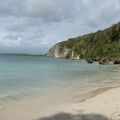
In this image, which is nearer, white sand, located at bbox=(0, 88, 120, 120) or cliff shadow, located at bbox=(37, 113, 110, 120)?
cliff shadow, located at bbox=(37, 113, 110, 120)

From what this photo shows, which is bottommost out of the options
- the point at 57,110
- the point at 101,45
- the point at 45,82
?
the point at 45,82

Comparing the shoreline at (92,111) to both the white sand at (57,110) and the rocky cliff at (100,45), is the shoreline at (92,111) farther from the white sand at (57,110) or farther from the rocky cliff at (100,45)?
the rocky cliff at (100,45)

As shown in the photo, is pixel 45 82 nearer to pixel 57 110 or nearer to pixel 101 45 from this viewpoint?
pixel 57 110

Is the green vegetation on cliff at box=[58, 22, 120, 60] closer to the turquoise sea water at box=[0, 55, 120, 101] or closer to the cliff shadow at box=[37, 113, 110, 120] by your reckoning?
the turquoise sea water at box=[0, 55, 120, 101]

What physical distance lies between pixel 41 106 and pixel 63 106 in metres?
1.52

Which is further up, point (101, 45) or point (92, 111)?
point (101, 45)

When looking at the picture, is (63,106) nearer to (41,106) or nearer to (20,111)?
(41,106)

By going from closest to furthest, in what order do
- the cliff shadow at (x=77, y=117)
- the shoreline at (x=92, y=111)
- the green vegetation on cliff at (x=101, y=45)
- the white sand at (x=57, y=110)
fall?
the cliff shadow at (x=77, y=117) < the shoreline at (x=92, y=111) < the white sand at (x=57, y=110) < the green vegetation on cliff at (x=101, y=45)

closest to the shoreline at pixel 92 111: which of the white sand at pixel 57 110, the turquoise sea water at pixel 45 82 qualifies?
the white sand at pixel 57 110

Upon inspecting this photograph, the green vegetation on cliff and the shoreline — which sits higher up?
the green vegetation on cliff

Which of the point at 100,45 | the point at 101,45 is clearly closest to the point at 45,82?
the point at 101,45

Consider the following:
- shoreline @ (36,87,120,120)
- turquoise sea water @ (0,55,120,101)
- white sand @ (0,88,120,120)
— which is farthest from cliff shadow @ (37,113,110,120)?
turquoise sea water @ (0,55,120,101)

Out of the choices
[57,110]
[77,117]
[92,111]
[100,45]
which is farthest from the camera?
[100,45]

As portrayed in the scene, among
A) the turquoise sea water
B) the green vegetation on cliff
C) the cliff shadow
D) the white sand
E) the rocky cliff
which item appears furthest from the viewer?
the rocky cliff
